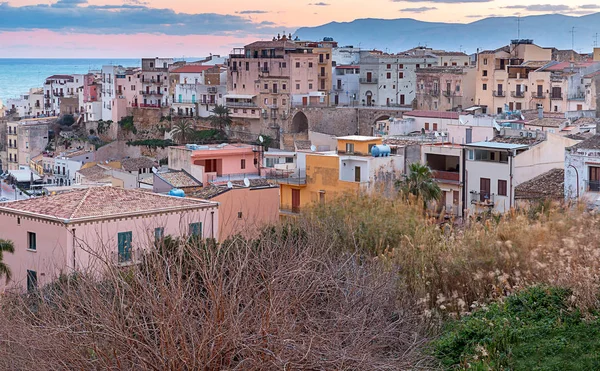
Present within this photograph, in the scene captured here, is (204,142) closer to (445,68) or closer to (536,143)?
(445,68)

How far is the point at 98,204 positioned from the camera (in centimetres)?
2092

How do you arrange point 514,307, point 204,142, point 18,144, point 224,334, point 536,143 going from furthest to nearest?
point 18,144 < point 204,142 < point 536,143 < point 514,307 < point 224,334

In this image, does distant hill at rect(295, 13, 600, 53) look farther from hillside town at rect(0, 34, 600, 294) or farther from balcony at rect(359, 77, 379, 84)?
hillside town at rect(0, 34, 600, 294)

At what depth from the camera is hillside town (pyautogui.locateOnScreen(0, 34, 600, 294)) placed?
70.2 ft

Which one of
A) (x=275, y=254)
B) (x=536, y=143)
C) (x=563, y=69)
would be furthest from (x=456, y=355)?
(x=563, y=69)

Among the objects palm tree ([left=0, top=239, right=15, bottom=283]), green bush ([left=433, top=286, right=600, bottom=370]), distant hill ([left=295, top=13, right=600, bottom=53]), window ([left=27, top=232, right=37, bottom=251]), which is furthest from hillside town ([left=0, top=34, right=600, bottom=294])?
distant hill ([left=295, top=13, right=600, bottom=53])

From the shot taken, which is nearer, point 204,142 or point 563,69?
point 563,69

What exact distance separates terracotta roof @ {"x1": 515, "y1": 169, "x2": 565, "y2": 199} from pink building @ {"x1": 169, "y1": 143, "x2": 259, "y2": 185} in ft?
31.4

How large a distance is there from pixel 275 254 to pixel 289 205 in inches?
633

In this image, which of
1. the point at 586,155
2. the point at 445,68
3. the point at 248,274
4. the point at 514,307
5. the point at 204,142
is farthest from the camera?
the point at 204,142

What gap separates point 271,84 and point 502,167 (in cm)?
3318

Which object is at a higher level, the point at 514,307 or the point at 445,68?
the point at 445,68

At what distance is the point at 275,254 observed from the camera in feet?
44.8

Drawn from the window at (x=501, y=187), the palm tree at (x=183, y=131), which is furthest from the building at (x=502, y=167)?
the palm tree at (x=183, y=131)
